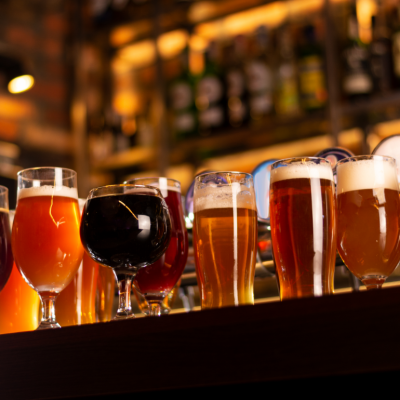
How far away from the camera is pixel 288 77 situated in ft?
8.82

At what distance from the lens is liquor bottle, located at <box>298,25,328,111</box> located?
2.61 meters

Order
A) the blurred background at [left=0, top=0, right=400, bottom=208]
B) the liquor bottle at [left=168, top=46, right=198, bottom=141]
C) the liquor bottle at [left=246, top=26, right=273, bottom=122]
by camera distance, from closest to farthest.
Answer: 1. the blurred background at [left=0, top=0, right=400, bottom=208]
2. the liquor bottle at [left=246, top=26, right=273, bottom=122]
3. the liquor bottle at [left=168, top=46, right=198, bottom=141]

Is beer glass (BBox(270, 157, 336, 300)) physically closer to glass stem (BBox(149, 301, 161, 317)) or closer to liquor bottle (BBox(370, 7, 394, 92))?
glass stem (BBox(149, 301, 161, 317))

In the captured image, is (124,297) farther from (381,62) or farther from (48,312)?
(381,62)

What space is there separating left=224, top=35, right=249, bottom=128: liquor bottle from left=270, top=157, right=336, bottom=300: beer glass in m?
2.01

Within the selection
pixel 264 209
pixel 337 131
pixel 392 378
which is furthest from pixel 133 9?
pixel 392 378

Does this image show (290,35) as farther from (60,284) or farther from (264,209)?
(60,284)

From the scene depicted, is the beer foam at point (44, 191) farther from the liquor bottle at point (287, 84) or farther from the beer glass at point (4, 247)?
the liquor bottle at point (287, 84)

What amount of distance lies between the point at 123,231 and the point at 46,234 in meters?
0.15

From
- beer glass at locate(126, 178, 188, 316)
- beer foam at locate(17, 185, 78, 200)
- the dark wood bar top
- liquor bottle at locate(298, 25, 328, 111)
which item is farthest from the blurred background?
the dark wood bar top

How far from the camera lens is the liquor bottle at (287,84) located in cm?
265

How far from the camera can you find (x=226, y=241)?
83 cm

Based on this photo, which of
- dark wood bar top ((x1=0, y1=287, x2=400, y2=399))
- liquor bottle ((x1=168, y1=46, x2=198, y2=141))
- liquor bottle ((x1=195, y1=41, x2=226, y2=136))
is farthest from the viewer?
liquor bottle ((x1=168, y1=46, x2=198, y2=141))

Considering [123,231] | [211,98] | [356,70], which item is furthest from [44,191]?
[211,98]
